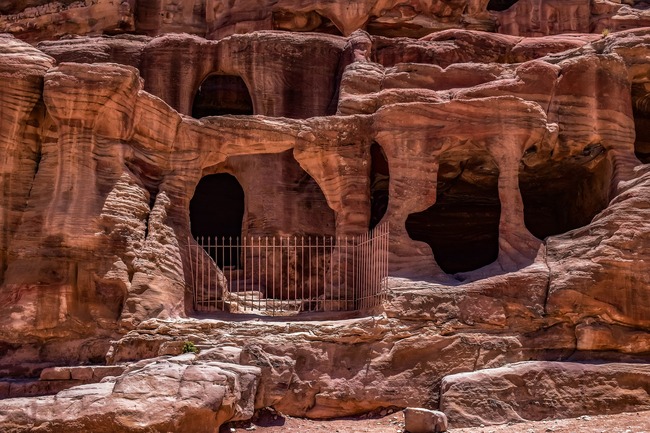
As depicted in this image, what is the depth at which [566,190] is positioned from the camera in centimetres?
1756

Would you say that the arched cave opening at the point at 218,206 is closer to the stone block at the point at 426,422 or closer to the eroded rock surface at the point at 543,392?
the eroded rock surface at the point at 543,392

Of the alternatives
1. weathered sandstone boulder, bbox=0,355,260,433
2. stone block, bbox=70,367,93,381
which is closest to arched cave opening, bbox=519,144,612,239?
weathered sandstone boulder, bbox=0,355,260,433

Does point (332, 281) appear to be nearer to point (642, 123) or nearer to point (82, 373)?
point (82, 373)

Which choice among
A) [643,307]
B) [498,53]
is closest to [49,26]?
[498,53]

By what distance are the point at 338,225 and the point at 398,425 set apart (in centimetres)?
484

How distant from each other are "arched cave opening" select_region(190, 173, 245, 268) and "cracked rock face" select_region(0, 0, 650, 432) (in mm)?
4071

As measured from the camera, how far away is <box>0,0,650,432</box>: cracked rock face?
1227cm

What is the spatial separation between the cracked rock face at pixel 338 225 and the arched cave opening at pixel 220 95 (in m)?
2.67

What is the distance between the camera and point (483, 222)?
19109 millimetres

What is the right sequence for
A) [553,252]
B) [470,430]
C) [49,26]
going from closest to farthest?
[470,430]
[553,252]
[49,26]

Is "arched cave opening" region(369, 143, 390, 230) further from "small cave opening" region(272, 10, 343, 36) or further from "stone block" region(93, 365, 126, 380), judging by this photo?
"small cave opening" region(272, 10, 343, 36)

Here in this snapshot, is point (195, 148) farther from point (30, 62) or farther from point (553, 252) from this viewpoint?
point (553, 252)

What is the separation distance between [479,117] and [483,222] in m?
5.43

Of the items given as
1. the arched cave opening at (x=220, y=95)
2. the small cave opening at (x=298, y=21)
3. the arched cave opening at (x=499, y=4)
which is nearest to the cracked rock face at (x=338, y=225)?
the arched cave opening at (x=220, y=95)
